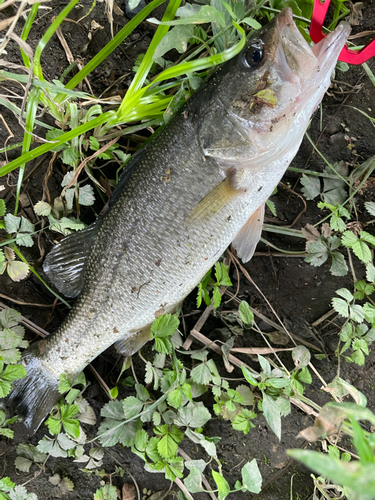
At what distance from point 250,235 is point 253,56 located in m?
0.73

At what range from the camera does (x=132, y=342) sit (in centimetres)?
169

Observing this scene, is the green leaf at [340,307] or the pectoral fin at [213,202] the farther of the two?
the green leaf at [340,307]

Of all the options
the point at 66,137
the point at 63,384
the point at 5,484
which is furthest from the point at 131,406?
the point at 66,137

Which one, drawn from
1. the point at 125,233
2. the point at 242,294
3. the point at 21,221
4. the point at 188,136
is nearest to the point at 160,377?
the point at 242,294

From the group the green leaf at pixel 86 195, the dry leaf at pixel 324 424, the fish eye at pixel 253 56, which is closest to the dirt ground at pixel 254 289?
the green leaf at pixel 86 195

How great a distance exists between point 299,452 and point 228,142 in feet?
3.71

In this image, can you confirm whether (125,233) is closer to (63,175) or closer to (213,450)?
(63,175)

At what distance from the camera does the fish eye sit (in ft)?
4.30

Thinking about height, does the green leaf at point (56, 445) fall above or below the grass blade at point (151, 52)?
below

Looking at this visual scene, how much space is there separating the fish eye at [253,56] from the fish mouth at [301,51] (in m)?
0.06

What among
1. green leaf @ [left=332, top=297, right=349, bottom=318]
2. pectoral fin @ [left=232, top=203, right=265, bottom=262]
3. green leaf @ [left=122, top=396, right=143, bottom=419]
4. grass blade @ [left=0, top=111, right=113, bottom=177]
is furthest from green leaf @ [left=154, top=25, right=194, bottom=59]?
green leaf @ [left=122, top=396, right=143, bottom=419]

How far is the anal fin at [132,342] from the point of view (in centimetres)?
168

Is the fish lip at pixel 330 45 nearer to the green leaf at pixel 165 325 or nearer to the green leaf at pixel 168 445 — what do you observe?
the green leaf at pixel 165 325

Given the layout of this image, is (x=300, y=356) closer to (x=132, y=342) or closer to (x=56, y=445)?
(x=132, y=342)
